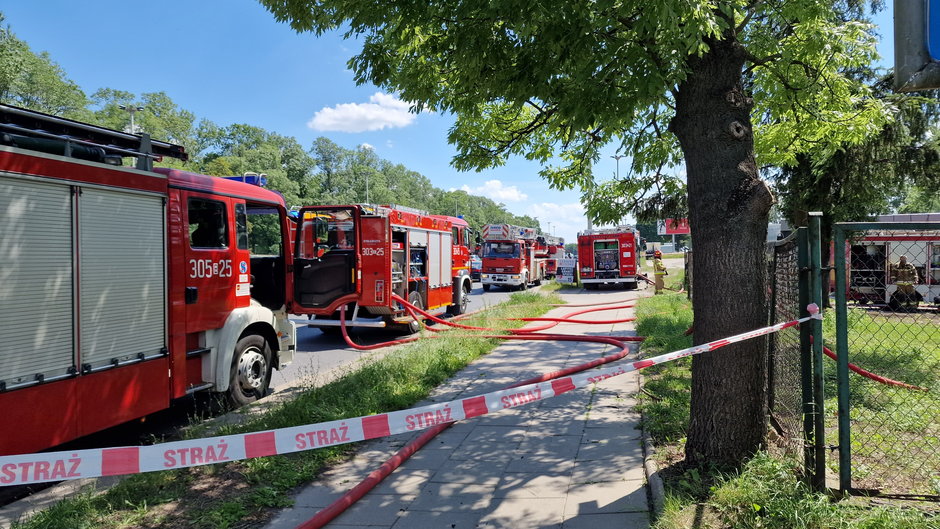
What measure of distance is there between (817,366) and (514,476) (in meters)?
2.26

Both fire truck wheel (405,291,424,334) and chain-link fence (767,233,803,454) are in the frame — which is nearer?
Result: chain-link fence (767,233,803,454)

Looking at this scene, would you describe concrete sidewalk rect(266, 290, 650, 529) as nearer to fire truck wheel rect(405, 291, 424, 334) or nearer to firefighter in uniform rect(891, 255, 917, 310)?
fire truck wheel rect(405, 291, 424, 334)

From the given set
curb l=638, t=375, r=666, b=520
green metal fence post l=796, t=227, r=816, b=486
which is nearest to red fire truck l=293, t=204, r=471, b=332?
curb l=638, t=375, r=666, b=520

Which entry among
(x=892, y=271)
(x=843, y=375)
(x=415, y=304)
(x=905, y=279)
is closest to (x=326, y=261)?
(x=415, y=304)

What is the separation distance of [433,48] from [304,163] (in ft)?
274

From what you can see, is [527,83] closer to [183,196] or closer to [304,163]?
[183,196]

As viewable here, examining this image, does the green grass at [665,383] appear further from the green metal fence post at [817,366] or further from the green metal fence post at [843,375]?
the green metal fence post at [843,375]

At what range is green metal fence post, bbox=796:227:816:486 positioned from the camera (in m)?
3.62

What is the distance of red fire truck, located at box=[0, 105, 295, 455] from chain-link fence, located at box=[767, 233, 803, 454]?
217 inches

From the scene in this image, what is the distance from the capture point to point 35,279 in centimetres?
421

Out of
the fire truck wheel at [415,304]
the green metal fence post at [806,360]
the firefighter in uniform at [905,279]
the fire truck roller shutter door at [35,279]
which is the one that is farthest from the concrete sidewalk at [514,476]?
the firefighter in uniform at [905,279]

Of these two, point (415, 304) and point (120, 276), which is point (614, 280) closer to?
point (415, 304)

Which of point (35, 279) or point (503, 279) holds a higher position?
point (35, 279)

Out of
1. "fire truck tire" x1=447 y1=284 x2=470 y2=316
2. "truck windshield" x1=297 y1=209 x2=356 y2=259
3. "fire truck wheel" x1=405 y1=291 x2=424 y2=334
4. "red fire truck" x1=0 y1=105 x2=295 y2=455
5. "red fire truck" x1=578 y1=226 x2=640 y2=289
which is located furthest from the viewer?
"red fire truck" x1=578 y1=226 x2=640 y2=289
